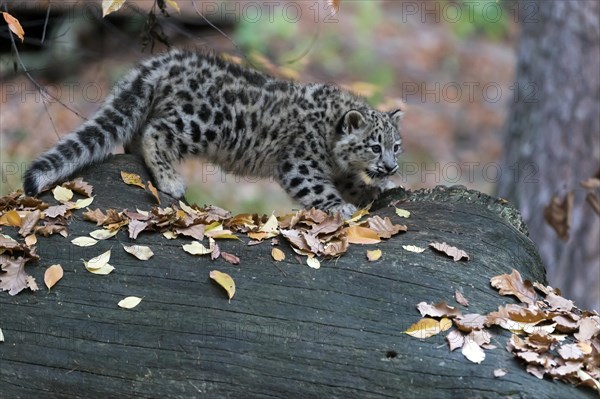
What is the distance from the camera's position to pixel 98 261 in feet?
15.9

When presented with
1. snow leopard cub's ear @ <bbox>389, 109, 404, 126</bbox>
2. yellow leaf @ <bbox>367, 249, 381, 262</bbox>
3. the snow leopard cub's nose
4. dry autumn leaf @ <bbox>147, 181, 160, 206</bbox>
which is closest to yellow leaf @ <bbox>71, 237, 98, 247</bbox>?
dry autumn leaf @ <bbox>147, 181, 160, 206</bbox>

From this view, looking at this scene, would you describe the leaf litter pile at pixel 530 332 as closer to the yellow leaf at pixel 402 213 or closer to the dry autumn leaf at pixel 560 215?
the yellow leaf at pixel 402 213

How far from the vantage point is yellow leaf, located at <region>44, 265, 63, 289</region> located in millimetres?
4684

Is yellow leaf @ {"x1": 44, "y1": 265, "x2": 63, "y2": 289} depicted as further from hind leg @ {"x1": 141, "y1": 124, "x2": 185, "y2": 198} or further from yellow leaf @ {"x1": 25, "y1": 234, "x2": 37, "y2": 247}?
hind leg @ {"x1": 141, "y1": 124, "x2": 185, "y2": 198}

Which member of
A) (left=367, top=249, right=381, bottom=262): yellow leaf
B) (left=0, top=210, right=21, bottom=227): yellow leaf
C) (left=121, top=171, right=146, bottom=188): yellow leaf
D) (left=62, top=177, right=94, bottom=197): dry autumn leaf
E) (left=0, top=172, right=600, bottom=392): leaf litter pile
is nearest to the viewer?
(left=0, top=172, right=600, bottom=392): leaf litter pile

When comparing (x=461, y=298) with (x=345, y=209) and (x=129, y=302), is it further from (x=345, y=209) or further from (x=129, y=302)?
(x=345, y=209)

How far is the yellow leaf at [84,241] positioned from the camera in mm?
5012

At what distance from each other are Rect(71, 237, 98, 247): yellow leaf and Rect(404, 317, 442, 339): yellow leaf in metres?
1.91

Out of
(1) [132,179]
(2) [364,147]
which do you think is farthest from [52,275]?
(2) [364,147]

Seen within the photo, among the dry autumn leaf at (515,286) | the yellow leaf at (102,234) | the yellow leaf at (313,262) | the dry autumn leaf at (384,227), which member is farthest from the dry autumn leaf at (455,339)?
the yellow leaf at (102,234)

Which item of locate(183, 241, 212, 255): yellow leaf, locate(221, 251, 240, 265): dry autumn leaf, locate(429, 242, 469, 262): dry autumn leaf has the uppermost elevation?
locate(429, 242, 469, 262): dry autumn leaf

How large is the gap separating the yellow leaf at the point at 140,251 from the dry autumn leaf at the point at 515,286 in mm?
2016

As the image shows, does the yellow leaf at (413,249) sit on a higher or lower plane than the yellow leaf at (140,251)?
higher

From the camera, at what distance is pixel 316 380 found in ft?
14.0
